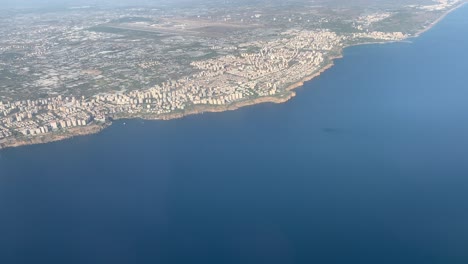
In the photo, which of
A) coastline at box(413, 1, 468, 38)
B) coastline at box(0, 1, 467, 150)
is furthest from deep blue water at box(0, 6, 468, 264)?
coastline at box(413, 1, 468, 38)

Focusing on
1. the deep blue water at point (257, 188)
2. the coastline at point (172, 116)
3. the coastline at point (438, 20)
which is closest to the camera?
the deep blue water at point (257, 188)

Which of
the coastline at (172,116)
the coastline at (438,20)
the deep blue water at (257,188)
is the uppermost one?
the coastline at (438,20)

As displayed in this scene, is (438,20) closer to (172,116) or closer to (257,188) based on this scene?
(172,116)

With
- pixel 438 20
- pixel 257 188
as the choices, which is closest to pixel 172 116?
pixel 257 188

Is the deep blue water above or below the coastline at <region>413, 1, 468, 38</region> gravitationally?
below

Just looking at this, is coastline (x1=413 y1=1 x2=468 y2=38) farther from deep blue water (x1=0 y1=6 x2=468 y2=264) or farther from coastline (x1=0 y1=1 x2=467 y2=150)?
deep blue water (x1=0 y1=6 x2=468 y2=264)

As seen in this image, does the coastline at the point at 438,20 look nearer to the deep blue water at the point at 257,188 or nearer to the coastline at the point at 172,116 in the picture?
the coastline at the point at 172,116

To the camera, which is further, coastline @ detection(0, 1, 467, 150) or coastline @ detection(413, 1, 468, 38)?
coastline @ detection(413, 1, 468, 38)

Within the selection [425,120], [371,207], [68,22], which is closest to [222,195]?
[371,207]

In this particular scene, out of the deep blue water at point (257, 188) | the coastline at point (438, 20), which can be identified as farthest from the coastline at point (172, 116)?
the coastline at point (438, 20)
